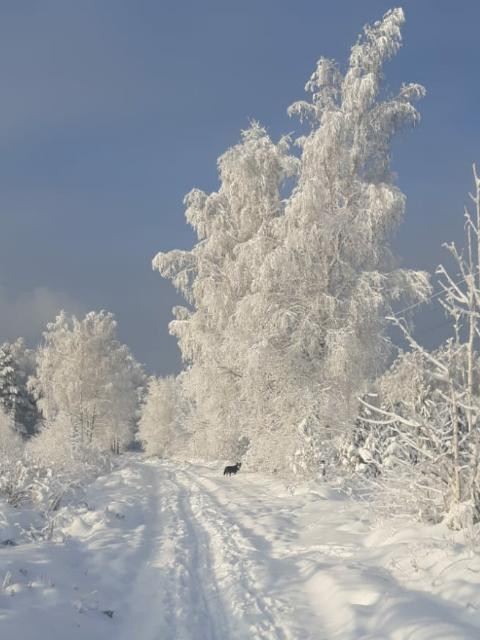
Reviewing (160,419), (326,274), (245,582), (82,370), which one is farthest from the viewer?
(160,419)

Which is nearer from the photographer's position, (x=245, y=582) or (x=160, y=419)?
(x=245, y=582)

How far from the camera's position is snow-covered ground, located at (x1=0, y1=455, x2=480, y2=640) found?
466 cm

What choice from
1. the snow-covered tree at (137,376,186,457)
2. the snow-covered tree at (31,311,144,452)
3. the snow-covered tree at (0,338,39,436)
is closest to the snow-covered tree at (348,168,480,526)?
the snow-covered tree at (31,311,144,452)

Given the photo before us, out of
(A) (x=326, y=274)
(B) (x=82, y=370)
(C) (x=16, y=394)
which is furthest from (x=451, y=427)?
(C) (x=16, y=394)

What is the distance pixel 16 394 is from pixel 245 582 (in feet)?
150

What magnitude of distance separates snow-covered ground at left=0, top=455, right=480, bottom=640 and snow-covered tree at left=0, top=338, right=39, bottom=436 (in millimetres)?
→ 38828

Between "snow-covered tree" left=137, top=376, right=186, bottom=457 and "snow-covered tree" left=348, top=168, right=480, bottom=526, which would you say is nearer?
"snow-covered tree" left=348, top=168, right=480, bottom=526

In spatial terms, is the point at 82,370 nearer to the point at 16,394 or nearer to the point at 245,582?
the point at 16,394

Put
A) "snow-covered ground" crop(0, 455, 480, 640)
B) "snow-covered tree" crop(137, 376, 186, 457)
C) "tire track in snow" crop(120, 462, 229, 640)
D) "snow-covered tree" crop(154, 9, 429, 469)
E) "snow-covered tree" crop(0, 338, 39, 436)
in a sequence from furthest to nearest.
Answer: "snow-covered tree" crop(137, 376, 186, 457) → "snow-covered tree" crop(0, 338, 39, 436) → "snow-covered tree" crop(154, 9, 429, 469) → "tire track in snow" crop(120, 462, 229, 640) → "snow-covered ground" crop(0, 455, 480, 640)

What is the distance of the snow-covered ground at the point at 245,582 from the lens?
184 inches

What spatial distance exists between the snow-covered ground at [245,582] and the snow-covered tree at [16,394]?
3883 cm

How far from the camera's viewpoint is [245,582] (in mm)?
6223

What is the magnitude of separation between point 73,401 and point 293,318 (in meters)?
25.5

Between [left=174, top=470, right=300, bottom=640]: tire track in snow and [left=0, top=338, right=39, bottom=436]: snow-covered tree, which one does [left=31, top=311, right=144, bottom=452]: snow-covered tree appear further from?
[left=174, top=470, right=300, bottom=640]: tire track in snow
